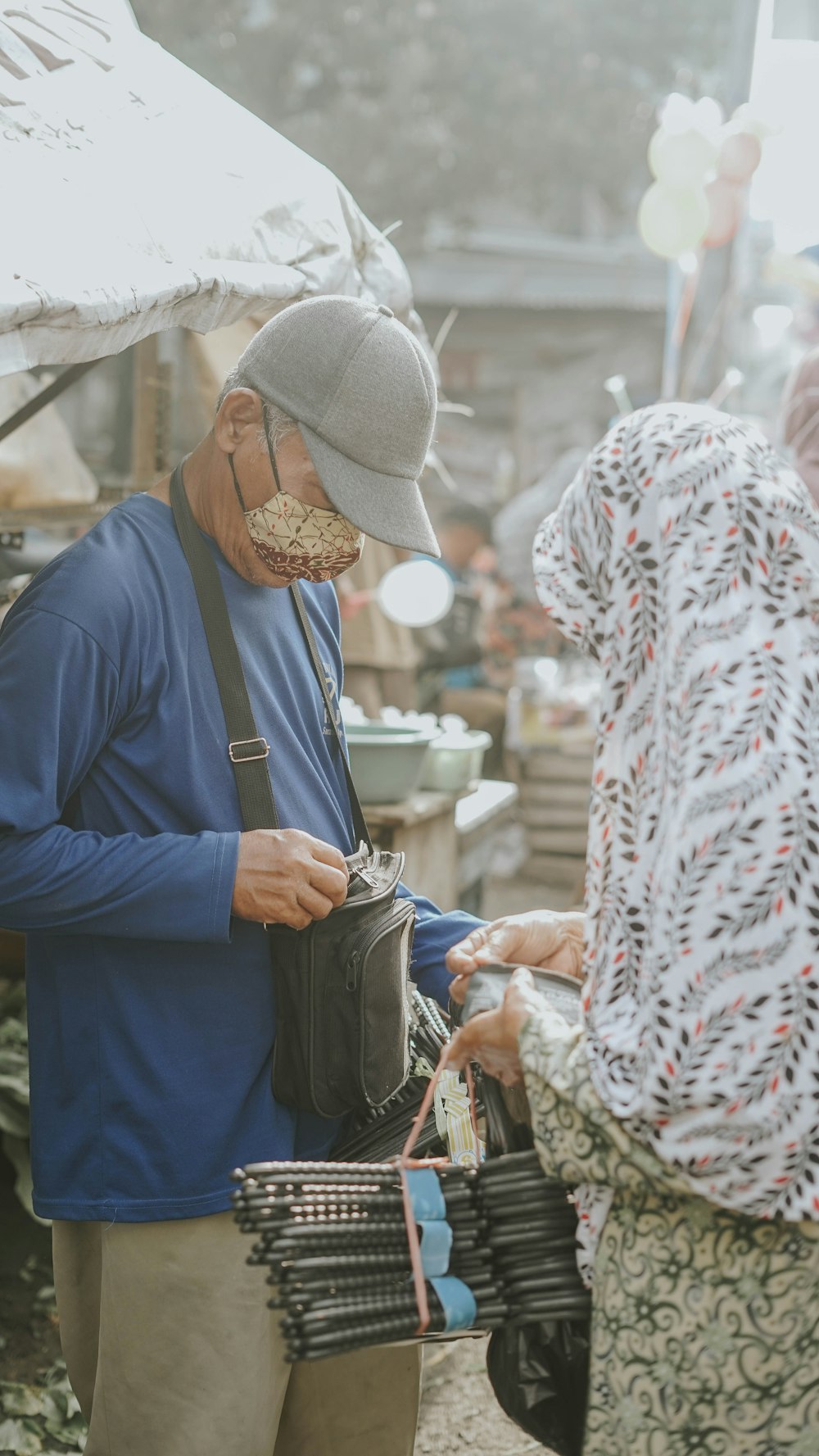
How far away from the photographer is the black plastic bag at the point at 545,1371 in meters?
1.54

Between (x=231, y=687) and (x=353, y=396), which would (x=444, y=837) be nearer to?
(x=231, y=687)

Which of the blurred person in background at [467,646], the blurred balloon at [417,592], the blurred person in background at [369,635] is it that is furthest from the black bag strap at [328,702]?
the blurred person in background at [467,646]

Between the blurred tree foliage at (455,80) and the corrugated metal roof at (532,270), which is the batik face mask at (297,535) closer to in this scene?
the blurred tree foliage at (455,80)

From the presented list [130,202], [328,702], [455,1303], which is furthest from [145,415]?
[455,1303]

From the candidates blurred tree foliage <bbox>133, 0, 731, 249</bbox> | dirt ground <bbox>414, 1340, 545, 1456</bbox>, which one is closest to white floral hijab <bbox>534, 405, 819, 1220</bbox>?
dirt ground <bbox>414, 1340, 545, 1456</bbox>

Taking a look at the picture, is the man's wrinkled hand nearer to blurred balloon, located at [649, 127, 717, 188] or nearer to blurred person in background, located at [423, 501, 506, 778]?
blurred balloon, located at [649, 127, 717, 188]

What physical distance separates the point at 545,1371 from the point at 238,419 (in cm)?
133

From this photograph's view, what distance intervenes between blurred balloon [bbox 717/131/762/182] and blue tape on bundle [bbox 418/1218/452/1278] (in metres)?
6.25

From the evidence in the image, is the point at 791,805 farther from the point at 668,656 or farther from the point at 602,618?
the point at 602,618

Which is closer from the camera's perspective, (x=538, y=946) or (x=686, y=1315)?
(x=686, y=1315)

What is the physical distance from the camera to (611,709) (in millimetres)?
1423

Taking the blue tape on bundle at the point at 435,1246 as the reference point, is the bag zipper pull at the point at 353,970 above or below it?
above

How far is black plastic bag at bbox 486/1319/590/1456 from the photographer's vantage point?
154cm

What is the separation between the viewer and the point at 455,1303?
146 centimetres
